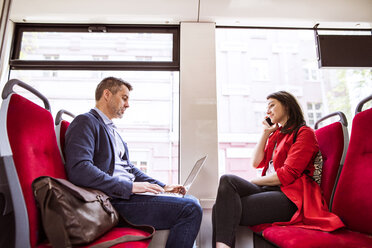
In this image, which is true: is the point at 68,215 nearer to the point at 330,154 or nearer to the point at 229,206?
the point at 229,206

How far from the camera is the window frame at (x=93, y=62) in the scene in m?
2.57


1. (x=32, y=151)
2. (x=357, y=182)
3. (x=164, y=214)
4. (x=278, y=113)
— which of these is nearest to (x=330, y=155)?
(x=357, y=182)

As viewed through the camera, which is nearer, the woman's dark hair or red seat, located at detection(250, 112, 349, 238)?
red seat, located at detection(250, 112, 349, 238)

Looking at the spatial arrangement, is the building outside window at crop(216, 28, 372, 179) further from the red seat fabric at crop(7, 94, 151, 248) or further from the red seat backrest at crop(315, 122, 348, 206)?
the red seat fabric at crop(7, 94, 151, 248)

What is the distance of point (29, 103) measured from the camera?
4.04 feet

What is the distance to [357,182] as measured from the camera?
4.44 feet

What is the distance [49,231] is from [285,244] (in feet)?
3.30

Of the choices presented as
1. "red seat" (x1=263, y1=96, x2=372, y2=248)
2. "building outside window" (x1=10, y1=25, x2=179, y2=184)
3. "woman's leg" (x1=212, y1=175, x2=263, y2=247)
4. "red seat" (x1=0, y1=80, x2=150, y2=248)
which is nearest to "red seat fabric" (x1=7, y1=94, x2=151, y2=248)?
"red seat" (x1=0, y1=80, x2=150, y2=248)

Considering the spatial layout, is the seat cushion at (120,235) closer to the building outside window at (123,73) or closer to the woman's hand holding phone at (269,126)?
the woman's hand holding phone at (269,126)

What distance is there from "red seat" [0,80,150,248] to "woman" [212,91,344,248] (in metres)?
0.52

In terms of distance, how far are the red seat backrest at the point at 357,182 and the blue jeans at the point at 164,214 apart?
0.78 meters

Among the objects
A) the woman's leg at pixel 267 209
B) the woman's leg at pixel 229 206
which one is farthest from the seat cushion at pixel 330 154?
the woman's leg at pixel 229 206

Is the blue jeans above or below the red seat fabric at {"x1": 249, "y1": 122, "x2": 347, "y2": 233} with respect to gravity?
below

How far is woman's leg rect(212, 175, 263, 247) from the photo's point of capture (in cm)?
142
